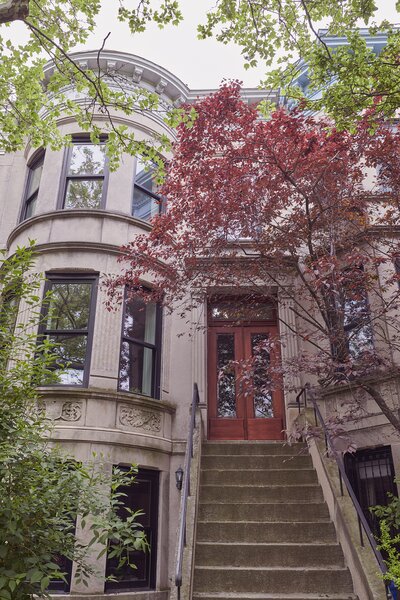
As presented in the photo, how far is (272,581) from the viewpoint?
5590 millimetres

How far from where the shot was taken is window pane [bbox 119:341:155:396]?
28.5ft

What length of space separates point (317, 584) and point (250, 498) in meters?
1.65

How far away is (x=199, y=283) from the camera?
7641mm

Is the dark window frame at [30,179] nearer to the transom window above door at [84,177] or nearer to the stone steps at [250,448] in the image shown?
the transom window above door at [84,177]

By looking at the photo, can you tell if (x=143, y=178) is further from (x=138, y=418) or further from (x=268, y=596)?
(x=268, y=596)

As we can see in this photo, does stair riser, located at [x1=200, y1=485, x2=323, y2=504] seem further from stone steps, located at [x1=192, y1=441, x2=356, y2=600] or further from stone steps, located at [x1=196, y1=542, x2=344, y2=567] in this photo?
stone steps, located at [x1=196, y1=542, x2=344, y2=567]

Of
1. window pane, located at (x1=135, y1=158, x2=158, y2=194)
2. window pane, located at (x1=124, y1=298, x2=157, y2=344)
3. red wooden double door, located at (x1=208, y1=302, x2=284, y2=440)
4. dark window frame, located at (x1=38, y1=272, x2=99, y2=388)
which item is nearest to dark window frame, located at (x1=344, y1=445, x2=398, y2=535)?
red wooden double door, located at (x1=208, y1=302, x2=284, y2=440)

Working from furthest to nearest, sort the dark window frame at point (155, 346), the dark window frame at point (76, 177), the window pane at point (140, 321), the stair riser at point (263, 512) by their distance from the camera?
the dark window frame at point (76, 177) < the window pane at point (140, 321) < the dark window frame at point (155, 346) < the stair riser at point (263, 512)

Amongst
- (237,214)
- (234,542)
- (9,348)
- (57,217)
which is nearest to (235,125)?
(237,214)

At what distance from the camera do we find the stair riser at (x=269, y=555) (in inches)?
232

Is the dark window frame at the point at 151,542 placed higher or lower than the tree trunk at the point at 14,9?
lower

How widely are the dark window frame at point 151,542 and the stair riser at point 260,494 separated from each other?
1.40 meters

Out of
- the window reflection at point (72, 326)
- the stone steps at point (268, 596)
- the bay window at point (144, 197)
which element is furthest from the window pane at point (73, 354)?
the stone steps at point (268, 596)

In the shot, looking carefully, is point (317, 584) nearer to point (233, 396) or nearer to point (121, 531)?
point (121, 531)
